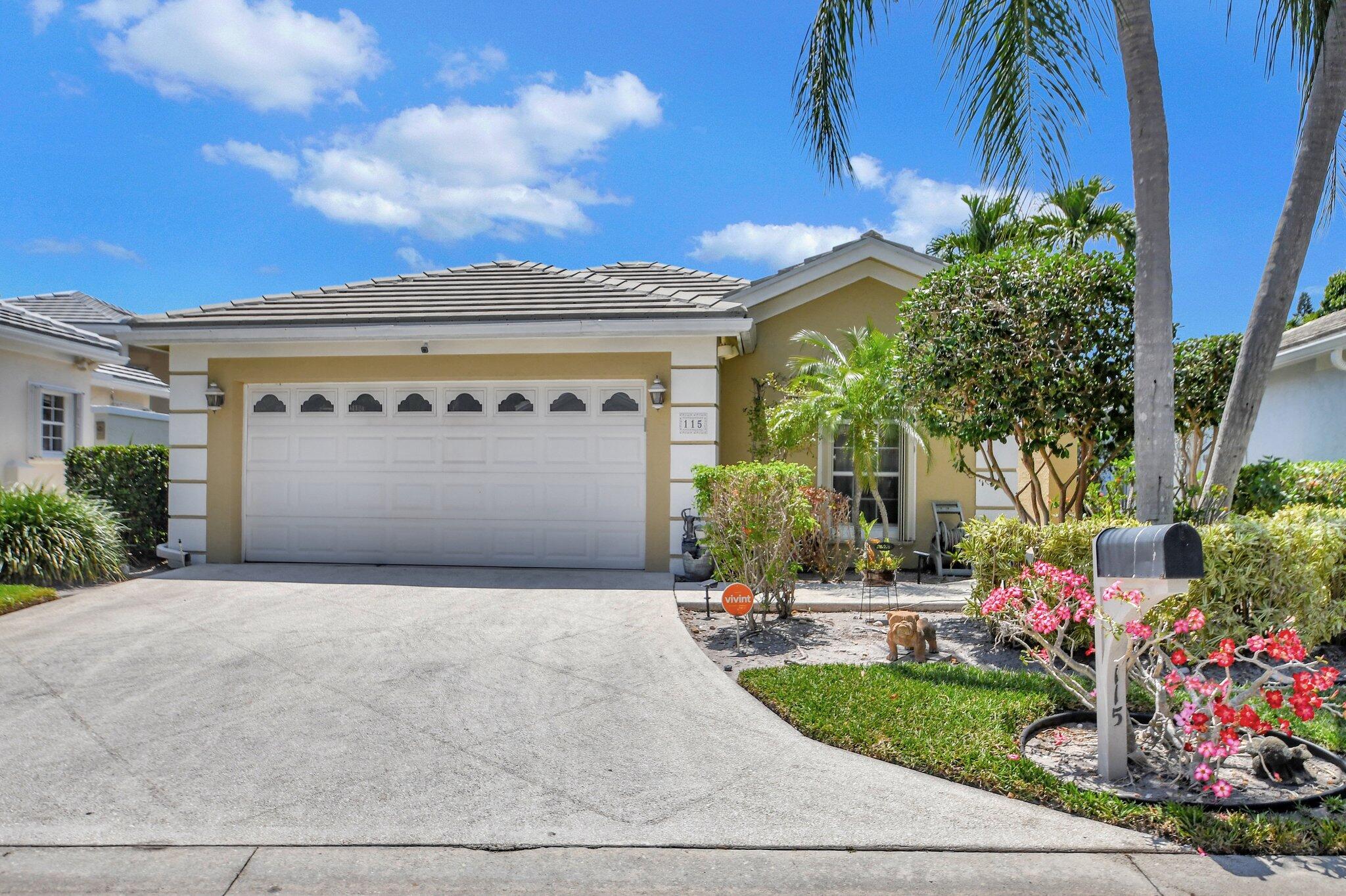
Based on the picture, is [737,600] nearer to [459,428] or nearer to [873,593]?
[873,593]

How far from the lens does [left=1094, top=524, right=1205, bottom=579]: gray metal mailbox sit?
12.3 feet

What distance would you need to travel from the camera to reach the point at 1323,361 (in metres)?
11.7

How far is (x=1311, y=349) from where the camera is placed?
1117 centimetres

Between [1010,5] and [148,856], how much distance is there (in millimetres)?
7403

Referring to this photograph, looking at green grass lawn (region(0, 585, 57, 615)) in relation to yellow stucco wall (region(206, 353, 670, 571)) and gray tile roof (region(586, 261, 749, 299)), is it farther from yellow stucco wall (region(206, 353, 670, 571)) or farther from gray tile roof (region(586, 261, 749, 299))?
gray tile roof (region(586, 261, 749, 299))

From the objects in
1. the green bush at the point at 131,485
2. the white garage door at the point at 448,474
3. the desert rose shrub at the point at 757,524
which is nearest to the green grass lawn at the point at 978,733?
the desert rose shrub at the point at 757,524

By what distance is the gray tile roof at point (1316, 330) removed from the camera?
10758mm

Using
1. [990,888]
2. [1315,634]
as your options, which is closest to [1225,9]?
[1315,634]

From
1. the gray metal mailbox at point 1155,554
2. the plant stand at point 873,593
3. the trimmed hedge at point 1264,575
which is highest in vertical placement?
the gray metal mailbox at point 1155,554

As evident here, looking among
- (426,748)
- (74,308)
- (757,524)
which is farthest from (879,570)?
(74,308)

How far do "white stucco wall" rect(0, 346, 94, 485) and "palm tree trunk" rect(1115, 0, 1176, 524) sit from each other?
15636 mm

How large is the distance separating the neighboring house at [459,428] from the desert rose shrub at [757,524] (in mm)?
2673

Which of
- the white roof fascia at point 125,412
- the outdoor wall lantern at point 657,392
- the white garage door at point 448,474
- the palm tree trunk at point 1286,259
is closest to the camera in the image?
the palm tree trunk at point 1286,259

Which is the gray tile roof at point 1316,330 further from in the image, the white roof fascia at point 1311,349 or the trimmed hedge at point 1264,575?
the trimmed hedge at point 1264,575
